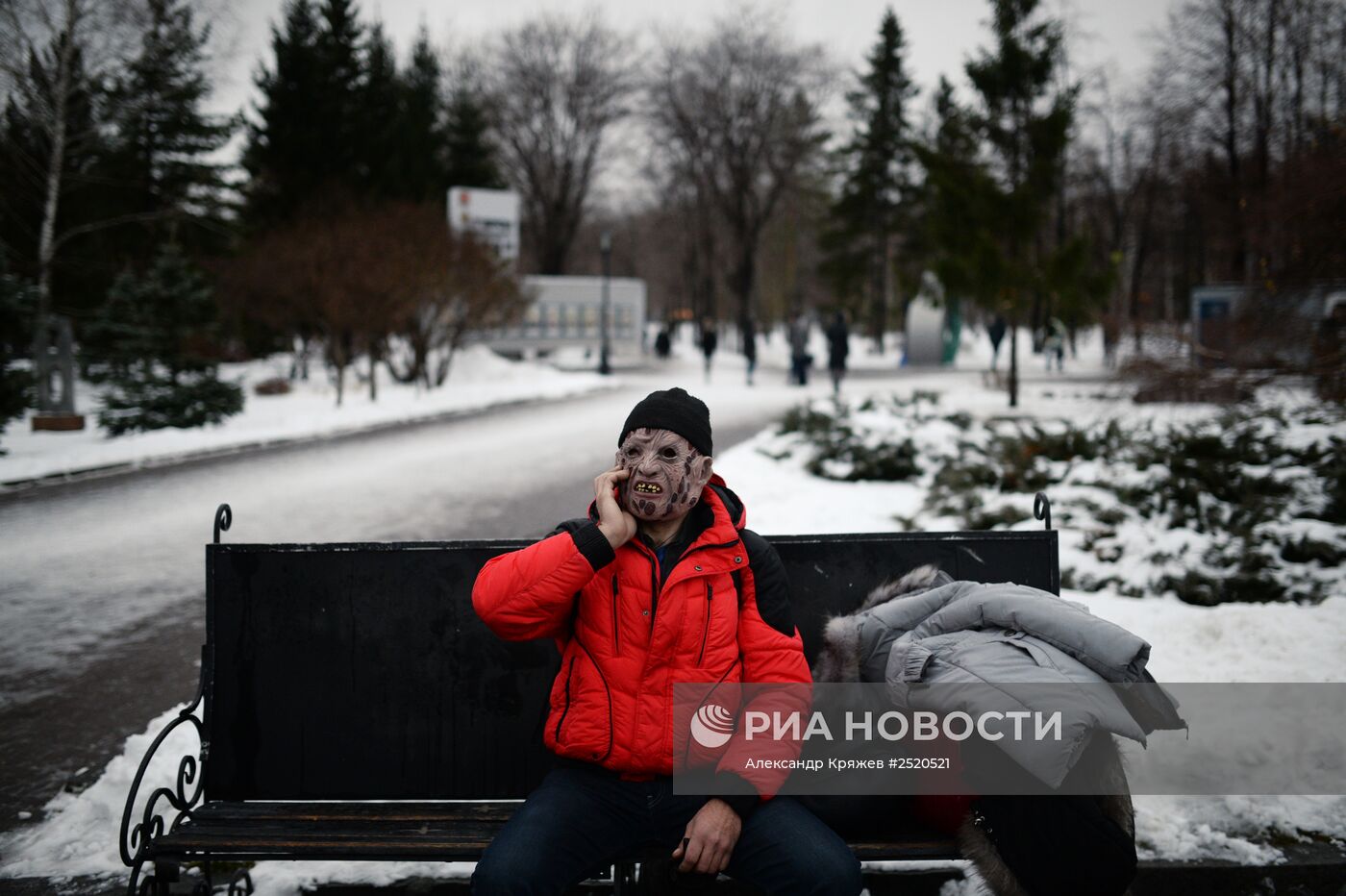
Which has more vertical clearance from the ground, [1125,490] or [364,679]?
[1125,490]

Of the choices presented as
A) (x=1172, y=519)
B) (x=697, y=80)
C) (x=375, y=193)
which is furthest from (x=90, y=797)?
(x=697, y=80)

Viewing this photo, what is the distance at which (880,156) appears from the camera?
51.0 m

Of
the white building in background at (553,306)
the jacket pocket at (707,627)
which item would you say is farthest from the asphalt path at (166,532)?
the white building in background at (553,306)

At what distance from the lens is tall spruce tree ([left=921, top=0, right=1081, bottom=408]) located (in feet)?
62.0

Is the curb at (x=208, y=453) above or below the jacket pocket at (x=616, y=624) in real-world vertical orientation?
below

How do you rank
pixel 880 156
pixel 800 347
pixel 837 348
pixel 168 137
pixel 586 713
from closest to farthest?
pixel 586 713
pixel 837 348
pixel 800 347
pixel 168 137
pixel 880 156

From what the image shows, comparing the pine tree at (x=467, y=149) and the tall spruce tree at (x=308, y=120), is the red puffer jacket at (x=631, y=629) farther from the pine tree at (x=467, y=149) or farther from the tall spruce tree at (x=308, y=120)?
the pine tree at (x=467, y=149)

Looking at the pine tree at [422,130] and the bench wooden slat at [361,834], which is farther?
the pine tree at [422,130]

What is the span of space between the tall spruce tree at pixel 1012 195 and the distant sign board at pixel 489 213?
1816 cm

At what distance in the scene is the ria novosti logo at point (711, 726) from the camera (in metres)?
2.72

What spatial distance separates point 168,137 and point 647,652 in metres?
33.4

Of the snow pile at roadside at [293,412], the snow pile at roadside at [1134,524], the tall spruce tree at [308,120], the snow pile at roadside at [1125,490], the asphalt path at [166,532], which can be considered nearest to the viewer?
the snow pile at roadside at [1134,524]

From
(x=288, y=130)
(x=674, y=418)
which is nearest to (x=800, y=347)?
(x=288, y=130)

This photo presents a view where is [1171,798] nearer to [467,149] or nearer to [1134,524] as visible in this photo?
Answer: [1134,524]
